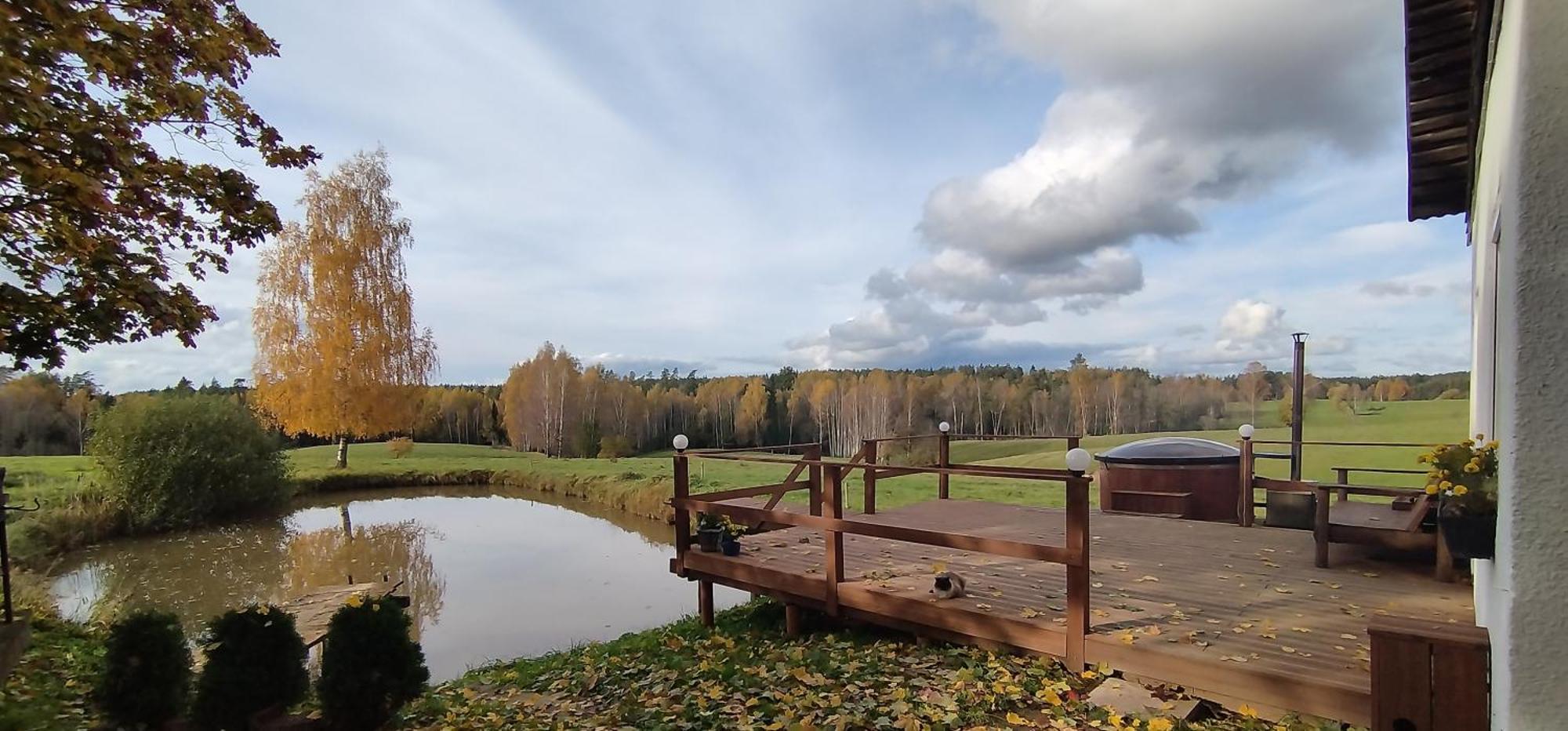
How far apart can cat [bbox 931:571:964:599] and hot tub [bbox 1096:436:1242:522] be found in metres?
4.31

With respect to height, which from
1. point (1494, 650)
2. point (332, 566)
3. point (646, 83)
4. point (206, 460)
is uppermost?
point (646, 83)

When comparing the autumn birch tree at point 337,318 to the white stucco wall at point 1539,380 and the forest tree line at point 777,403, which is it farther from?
the white stucco wall at point 1539,380

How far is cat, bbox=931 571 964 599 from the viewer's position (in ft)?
15.6

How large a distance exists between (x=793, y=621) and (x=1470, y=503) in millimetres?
4351

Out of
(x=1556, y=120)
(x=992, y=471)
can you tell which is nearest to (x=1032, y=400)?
(x=992, y=471)

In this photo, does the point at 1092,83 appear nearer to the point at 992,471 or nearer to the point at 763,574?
the point at 992,471

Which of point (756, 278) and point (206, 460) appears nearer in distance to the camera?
point (756, 278)

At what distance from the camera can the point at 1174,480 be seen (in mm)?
8016

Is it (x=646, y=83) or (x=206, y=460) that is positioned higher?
(x=646, y=83)

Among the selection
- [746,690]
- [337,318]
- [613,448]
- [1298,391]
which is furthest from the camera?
[613,448]

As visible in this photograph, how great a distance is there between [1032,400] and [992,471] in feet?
112

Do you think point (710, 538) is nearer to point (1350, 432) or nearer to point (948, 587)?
point (948, 587)

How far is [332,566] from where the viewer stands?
1276 cm

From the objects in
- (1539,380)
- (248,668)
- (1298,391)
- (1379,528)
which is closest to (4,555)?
(248,668)
